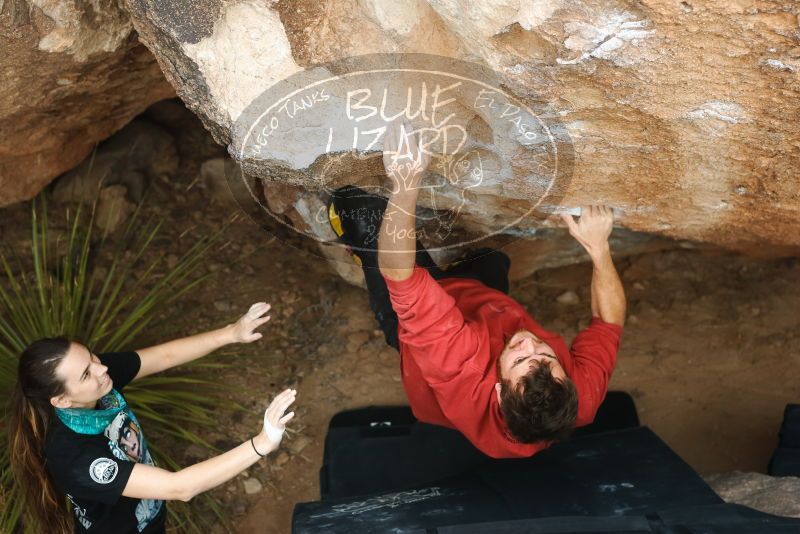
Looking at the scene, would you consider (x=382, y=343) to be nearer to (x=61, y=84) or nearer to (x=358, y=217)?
(x=358, y=217)

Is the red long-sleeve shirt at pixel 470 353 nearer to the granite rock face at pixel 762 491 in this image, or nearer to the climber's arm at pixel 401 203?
the climber's arm at pixel 401 203

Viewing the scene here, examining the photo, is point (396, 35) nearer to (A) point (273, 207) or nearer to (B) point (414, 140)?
(B) point (414, 140)

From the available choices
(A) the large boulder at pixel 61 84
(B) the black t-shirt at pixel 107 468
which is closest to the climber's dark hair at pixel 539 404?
(B) the black t-shirt at pixel 107 468

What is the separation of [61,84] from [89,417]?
102 cm

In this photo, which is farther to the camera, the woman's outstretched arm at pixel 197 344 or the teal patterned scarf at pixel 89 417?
the woman's outstretched arm at pixel 197 344

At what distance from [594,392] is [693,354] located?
3.96 feet

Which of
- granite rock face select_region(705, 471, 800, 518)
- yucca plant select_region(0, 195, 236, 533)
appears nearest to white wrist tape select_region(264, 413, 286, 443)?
yucca plant select_region(0, 195, 236, 533)

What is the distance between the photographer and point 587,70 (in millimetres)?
1669

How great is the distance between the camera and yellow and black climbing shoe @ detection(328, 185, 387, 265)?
7.63ft

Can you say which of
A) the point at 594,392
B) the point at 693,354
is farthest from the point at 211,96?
the point at 693,354

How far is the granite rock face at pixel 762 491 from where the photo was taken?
2314 millimetres

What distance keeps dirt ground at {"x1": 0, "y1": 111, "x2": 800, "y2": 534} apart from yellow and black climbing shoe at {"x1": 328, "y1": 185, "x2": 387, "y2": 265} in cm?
86

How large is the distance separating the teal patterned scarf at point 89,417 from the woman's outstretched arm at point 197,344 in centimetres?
24

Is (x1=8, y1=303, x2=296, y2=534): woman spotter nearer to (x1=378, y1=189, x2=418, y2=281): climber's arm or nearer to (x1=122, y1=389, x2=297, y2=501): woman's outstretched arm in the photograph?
(x1=122, y1=389, x2=297, y2=501): woman's outstretched arm
